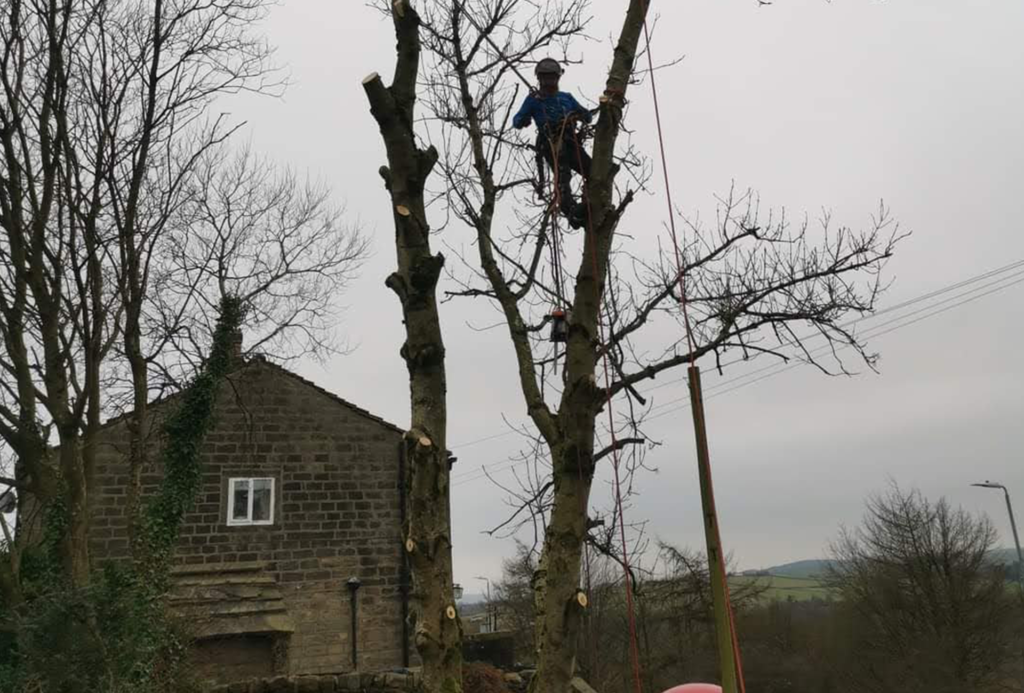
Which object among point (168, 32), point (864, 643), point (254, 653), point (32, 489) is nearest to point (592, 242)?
point (32, 489)

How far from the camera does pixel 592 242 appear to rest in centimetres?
383

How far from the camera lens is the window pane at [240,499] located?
610 inches

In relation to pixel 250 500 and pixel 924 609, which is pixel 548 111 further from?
pixel 924 609

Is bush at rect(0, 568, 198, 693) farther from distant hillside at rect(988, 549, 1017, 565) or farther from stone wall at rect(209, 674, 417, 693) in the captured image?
distant hillside at rect(988, 549, 1017, 565)

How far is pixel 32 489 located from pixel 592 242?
720cm

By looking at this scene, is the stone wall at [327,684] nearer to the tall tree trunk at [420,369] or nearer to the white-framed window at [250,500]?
the white-framed window at [250,500]

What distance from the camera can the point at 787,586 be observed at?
30.6m

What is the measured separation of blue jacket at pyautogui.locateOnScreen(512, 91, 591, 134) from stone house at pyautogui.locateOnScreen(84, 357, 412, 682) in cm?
1008

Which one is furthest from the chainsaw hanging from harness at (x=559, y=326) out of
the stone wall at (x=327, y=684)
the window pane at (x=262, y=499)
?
the window pane at (x=262, y=499)

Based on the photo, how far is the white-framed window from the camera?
1550 cm

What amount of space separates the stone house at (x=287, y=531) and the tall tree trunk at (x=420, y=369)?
1097cm

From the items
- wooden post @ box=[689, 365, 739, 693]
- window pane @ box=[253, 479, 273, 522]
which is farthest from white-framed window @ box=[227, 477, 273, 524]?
wooden post @ box=[689, 365, 739, 693]

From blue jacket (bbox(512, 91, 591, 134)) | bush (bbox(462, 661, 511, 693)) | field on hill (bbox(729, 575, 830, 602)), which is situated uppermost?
blue jacket (bbox(512, 91, 591, 134))

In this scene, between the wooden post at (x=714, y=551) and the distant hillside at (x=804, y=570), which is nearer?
the wooden post at (x=714, y=551)
